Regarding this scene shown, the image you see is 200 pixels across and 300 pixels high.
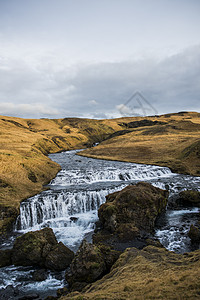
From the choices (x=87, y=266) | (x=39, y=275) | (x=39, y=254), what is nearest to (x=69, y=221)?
(x=39, y=254)

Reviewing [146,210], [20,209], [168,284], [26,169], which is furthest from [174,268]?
[26,169]

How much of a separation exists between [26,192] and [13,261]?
14136 millimetres

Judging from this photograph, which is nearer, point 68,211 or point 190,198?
point 68,211

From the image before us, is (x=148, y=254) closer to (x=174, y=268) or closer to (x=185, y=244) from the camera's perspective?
(x=174, y=268)

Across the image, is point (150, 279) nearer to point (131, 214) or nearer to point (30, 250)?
point (30, 250)

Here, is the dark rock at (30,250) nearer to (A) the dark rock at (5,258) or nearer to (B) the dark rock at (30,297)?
(A) the dark rock at (5,258)

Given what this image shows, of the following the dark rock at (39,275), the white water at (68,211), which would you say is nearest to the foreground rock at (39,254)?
the dark rock at (39,275)

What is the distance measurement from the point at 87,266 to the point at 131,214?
9.55m

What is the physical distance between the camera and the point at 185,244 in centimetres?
1809

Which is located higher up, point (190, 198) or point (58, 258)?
point (190, 198)

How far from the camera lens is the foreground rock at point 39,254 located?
15383 mm

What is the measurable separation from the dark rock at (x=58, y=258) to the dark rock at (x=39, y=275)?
537mm

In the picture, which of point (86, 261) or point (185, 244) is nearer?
point (86, 261)

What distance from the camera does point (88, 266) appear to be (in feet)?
40.9
